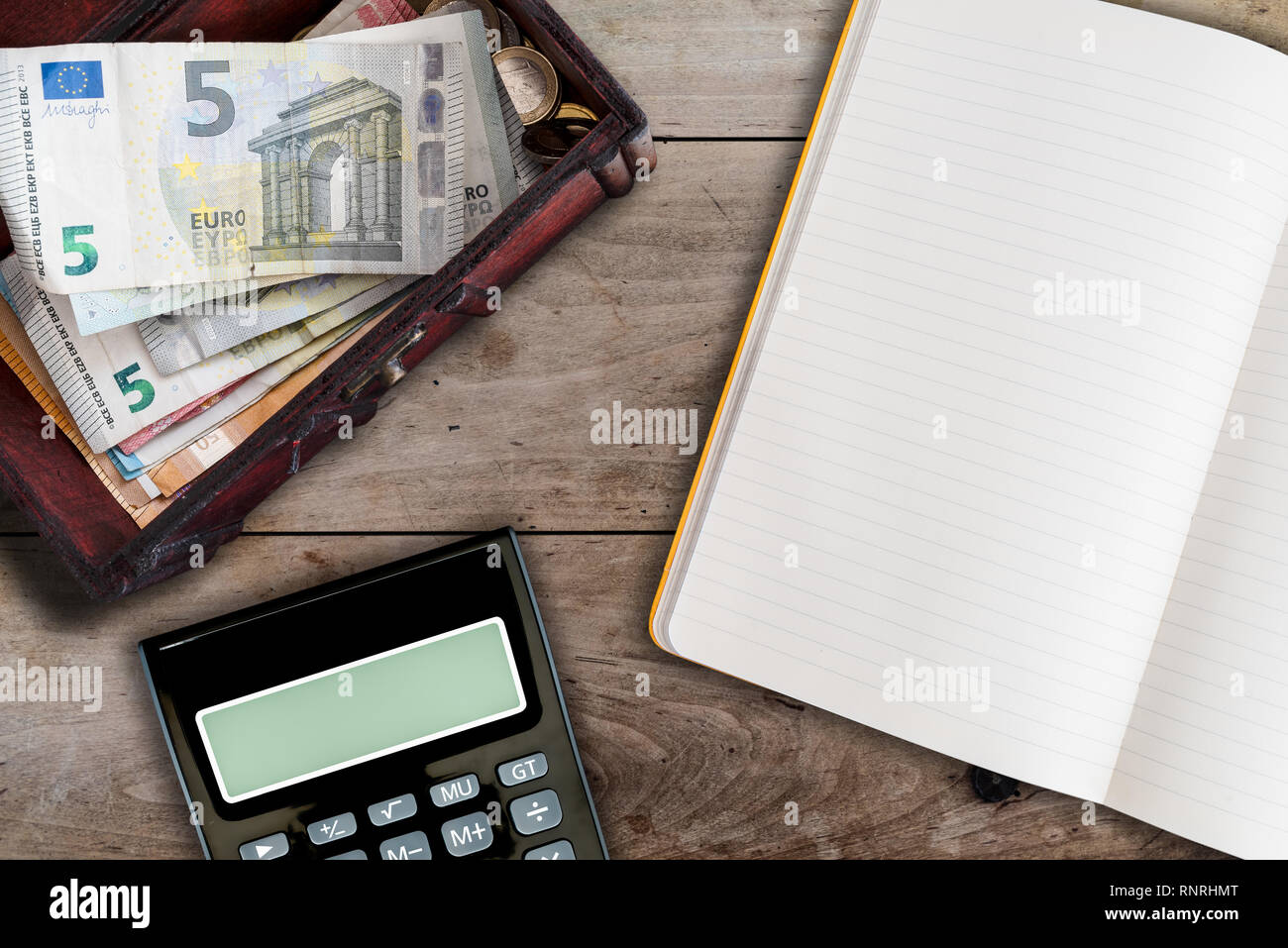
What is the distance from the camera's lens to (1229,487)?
1.65 feet

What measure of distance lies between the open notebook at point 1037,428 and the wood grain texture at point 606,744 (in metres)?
0.04

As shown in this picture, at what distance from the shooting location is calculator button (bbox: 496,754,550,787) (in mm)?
525

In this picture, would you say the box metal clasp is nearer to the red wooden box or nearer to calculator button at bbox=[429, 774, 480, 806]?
the red wooden box

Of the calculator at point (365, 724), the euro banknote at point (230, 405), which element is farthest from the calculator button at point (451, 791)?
the euro banknote at point (230, 405)

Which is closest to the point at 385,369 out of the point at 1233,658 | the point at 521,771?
the point at 521,771

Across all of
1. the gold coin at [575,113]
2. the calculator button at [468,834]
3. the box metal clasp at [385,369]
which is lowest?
the calculator button at [468,834]

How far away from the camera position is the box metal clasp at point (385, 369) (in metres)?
0.47

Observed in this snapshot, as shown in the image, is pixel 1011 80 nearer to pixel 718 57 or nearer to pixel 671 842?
pixel 718 57

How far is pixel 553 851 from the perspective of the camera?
1.72 feet

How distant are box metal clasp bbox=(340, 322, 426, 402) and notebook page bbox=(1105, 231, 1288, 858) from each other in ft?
1.52

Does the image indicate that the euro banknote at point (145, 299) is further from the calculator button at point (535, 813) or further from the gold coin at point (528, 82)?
the calculator button at point (535, 813)

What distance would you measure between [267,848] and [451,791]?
114 mm

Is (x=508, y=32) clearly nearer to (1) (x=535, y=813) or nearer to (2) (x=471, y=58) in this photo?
(2) (x=471, y=58)
